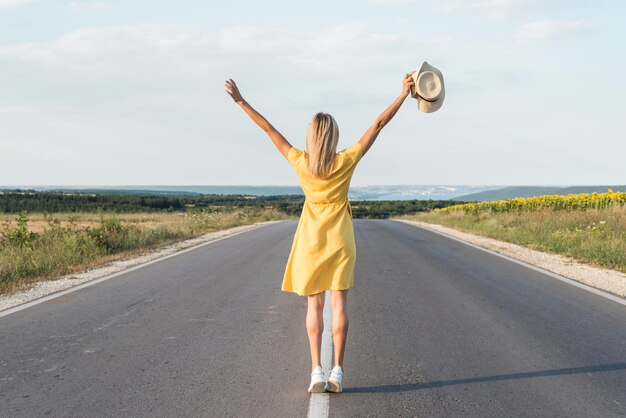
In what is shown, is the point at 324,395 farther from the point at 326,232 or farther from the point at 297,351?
the point at 297,351

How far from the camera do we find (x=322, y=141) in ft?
15.1

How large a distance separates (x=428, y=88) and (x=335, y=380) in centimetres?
217

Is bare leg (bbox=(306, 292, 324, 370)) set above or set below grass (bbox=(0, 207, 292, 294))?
above

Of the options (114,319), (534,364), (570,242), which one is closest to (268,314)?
(114,319)

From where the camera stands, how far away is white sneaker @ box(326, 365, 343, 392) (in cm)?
480

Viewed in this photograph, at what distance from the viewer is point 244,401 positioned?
181 inches

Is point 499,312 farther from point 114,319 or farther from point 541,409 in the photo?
point 114,319

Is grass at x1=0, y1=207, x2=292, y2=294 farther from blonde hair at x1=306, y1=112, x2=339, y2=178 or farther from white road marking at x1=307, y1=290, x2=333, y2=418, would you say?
blonde hair at x1=306, y1=112, x2=339, y2=178

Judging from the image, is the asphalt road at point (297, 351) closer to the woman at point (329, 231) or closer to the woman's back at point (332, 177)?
the woman at point (329, 231)

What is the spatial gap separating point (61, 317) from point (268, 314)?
236 centimetres

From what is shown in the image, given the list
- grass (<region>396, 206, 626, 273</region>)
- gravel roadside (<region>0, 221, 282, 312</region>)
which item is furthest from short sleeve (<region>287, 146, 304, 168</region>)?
grass (<region>396, 206, 626, 273</region>)

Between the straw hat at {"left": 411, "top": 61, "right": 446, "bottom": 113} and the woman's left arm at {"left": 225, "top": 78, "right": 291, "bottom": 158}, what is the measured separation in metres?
1.01

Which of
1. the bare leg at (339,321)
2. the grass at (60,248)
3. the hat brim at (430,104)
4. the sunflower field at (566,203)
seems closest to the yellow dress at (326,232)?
the bare leg at (339,321)

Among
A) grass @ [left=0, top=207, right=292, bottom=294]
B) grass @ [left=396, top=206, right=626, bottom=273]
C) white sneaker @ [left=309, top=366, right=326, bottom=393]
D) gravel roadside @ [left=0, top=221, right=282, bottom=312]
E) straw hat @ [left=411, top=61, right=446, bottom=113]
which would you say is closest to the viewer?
straw hat @ [left=411, top=61, right=446, bottom=113]
